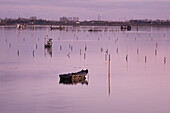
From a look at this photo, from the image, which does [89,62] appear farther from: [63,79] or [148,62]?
[63,79]

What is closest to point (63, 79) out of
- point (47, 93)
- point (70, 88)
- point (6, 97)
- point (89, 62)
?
point (70, 88)

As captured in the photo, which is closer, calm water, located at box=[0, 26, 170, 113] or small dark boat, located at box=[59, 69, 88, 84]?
calm water, located at box=[0, 26, 170, 113]

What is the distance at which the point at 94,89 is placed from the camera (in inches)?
1367

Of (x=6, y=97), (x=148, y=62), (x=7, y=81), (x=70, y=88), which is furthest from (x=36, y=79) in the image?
(x=148, y=62)

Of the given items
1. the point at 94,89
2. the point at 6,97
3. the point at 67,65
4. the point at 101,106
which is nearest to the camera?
the point at 101,106

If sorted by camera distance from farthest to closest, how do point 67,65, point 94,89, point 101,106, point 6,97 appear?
point 67,65 → point 94,89 → point 6,97 → point 101,106

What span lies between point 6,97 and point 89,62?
24802mm

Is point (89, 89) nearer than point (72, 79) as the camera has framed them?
Yes

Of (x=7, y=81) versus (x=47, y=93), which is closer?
(x=47, y=93)

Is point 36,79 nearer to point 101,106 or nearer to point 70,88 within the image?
point 70,88

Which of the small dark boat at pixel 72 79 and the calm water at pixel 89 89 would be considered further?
the small dark boat at pixel 72 79

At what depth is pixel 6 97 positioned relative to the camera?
30984 millimetres

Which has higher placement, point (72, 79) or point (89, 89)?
point (72, 79)

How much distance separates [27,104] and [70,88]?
660 centimetres
